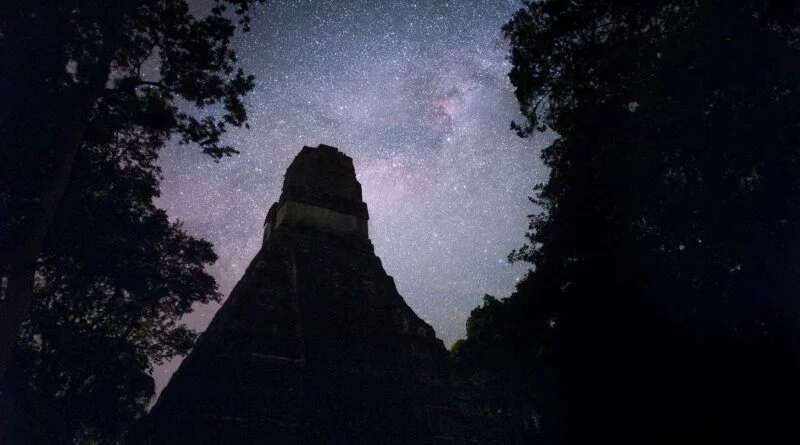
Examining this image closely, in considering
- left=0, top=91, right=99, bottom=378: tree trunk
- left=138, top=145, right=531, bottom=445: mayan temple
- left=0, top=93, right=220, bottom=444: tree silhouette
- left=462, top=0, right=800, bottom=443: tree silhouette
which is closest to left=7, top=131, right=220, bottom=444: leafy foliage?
left=0, top=93, right=220, bottom=444: tree silhouette

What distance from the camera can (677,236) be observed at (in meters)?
7.65

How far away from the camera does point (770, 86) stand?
23.4ft

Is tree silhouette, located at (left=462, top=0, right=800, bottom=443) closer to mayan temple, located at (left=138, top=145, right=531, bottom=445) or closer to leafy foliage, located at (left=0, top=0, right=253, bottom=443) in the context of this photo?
mayan temple, located at (left=138, top=145, right=531, bottom=445)

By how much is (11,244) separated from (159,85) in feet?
15.0

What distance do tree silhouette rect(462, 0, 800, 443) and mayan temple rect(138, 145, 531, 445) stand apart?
95.2 inches

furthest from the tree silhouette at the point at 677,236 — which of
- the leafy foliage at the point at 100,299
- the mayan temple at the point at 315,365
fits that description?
the leafy foliage at the point at 100,299

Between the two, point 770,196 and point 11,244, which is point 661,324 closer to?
point 770,196

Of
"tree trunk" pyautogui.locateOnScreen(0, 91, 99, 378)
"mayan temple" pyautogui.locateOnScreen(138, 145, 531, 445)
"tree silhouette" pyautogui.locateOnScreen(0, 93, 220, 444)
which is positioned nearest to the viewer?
"tree trunk" pyautogui.locateOnScreen(0, 91, 99, 378)

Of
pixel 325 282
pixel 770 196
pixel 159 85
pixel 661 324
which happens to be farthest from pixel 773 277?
pixel 159 85

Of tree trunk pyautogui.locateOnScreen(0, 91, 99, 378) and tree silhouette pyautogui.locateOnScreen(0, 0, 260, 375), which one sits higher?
tree silhouette pyautogui.locateOnScreen(0, 0, 260, 375)

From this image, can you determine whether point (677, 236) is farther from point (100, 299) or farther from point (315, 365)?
point (100, 299)

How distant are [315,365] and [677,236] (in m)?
7.22

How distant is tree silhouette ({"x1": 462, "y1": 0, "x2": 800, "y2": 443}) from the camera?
619 centimetres

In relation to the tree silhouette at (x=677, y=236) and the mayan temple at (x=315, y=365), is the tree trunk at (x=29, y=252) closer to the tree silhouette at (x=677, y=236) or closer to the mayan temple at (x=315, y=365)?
the mayan temple at (x=315, y=365)
